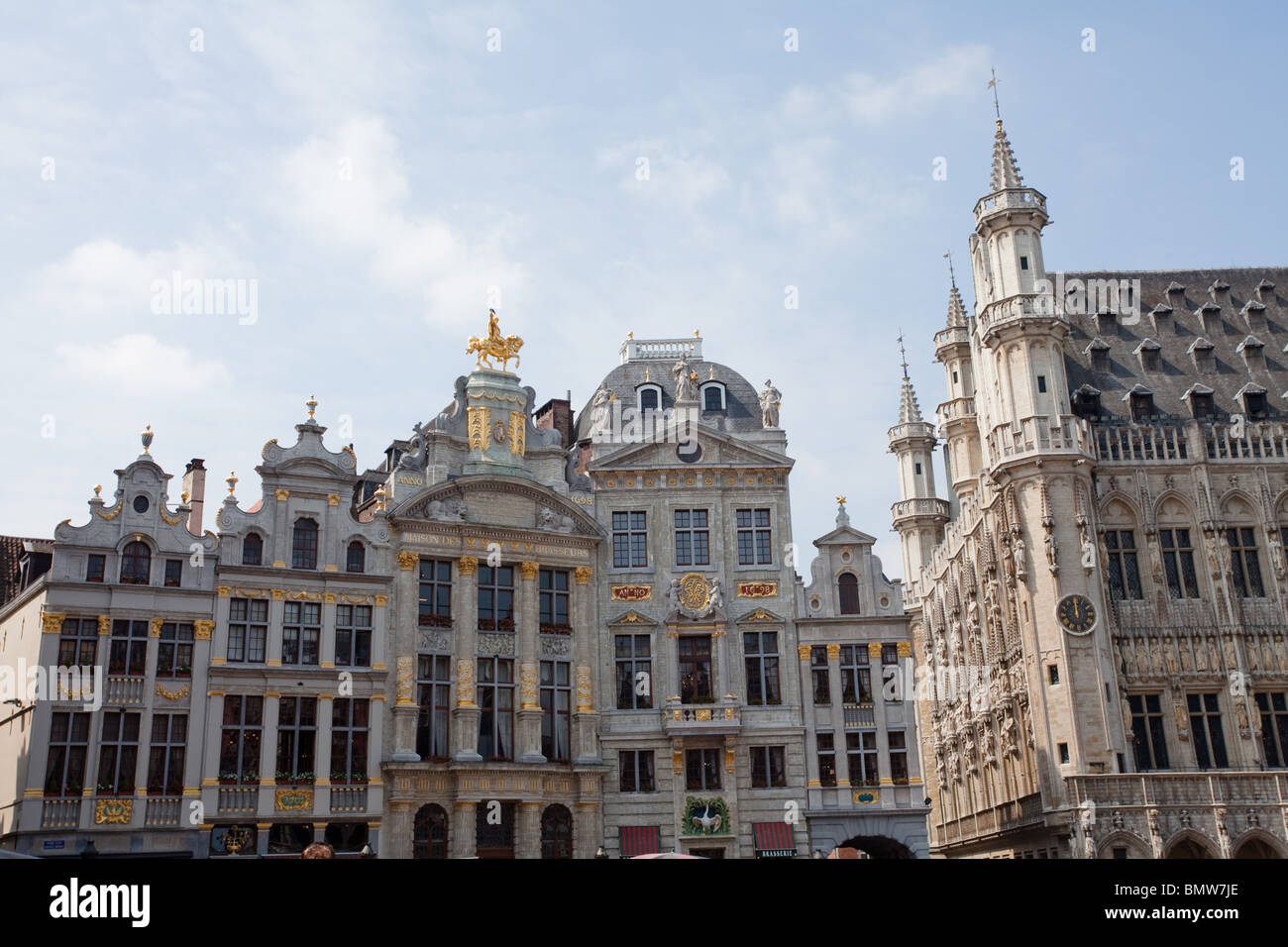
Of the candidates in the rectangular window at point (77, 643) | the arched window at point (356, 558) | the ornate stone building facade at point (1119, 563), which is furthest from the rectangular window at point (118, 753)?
the ornate stone building facade at point (1119, 563)

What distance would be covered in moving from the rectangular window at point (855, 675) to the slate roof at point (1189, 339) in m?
17.1

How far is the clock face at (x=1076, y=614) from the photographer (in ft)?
143

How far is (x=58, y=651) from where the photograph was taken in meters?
33.7

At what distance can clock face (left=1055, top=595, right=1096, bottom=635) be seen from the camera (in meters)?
43.6

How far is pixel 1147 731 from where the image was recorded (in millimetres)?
44156

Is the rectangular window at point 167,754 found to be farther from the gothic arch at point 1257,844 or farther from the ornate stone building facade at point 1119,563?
the gothic arch at point 1257,844

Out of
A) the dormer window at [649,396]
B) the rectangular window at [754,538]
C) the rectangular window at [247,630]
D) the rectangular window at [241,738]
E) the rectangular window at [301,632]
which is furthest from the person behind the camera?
the dormer window at [649,396]

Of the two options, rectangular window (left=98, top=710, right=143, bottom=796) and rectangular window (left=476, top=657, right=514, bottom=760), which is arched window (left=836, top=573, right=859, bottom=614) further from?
rectangular window (left=98, top=710, right=143, bottom=796)

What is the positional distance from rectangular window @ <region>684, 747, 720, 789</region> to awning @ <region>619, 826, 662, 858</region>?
71.6 inches

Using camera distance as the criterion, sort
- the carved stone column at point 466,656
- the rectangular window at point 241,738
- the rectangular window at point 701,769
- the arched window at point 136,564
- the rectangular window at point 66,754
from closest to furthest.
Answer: the rectangular window at point 66,754 < the rectangular window at point 241,738 < the arched window at point 136,564 < the carved stone column at point 466,656 < the rectangular window at point 701,769

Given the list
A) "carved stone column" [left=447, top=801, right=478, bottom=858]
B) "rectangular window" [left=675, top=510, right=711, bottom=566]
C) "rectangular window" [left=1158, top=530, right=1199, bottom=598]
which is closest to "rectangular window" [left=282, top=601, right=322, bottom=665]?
"carved stone column" [left=447, top=801, right=478, bottom=858]

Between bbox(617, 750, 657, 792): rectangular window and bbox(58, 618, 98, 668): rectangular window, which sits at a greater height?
bbox(58, 618, 98, 668): rectangular window

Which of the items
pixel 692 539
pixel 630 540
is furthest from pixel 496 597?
pixel 692 539
